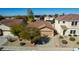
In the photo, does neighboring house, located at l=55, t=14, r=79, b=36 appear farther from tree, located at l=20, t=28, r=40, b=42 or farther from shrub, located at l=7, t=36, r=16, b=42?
shrub, located at l=7, t=36, r=16, b=42

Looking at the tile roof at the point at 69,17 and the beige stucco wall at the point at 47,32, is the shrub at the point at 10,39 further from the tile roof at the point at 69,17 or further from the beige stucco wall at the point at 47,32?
the tile roof at the point at 69,17

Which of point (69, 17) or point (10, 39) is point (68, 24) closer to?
point (69, 17)

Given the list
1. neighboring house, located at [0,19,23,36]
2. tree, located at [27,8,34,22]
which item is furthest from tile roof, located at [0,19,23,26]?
tree, located at [27,8,34,22]

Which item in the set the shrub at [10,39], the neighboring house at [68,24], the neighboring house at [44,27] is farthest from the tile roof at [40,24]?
the shrub at [10,39]
